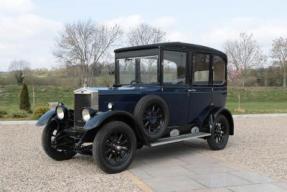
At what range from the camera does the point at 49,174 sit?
6.15 meters

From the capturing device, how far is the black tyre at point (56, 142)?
23.4ft

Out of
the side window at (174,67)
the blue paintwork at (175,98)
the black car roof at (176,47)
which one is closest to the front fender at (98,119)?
the blue paintwork at (175,98)

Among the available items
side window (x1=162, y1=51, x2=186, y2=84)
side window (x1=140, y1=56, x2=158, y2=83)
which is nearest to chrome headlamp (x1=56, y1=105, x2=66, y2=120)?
side window (x1=140, y1=56, x2=158, y2=83)

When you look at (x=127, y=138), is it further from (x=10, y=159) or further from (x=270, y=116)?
(x=270, y=116)

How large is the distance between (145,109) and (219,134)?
238 cm

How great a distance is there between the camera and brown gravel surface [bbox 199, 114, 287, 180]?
668cm

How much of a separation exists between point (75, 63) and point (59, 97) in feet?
26.9

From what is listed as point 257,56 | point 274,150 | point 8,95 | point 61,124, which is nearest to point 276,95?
point 257,56

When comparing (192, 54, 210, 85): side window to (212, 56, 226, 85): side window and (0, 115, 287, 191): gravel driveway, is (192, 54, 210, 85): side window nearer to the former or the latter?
(212, 56, 226, 85): side window

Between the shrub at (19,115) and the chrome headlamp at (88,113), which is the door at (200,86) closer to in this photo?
the chrome headlamp at (88,113)

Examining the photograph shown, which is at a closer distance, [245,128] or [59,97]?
[245,128]

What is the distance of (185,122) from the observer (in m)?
7.75

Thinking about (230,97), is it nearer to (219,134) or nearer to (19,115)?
(19,115)

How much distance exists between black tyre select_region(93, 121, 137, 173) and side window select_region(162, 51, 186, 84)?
1.45 meters
